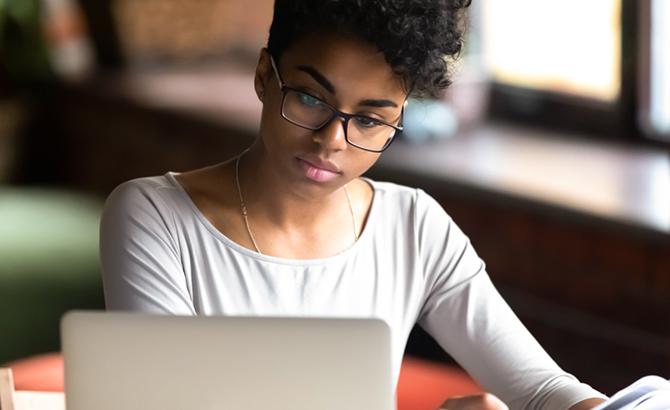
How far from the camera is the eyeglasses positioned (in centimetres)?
148

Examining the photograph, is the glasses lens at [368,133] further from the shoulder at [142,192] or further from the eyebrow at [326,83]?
the shoulder at [142,192]

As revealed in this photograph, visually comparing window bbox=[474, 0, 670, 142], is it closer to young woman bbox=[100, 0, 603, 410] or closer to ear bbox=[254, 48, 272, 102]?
young woman bbox=[100, 0, 603, 410]

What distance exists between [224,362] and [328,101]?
0.35 m

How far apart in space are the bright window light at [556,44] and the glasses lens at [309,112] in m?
2.11

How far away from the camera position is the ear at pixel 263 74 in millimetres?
1562

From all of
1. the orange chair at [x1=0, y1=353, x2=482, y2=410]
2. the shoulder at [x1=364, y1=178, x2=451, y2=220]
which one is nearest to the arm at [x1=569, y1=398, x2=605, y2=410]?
the shoulder at [x1=364, y1=178, x2=451, y2=220]

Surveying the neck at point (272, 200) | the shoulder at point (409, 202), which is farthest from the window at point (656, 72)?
the neck at point (272, 200)

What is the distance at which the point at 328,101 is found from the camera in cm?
148

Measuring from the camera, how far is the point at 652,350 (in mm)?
2846

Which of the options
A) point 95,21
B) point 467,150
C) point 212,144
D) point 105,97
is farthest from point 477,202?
point 95,21

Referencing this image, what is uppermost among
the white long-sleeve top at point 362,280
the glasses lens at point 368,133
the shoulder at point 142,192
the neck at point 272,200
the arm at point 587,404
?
the glasses lens at point 368,133

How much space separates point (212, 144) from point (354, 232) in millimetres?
2535

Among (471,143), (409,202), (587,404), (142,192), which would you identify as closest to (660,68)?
(471,143)

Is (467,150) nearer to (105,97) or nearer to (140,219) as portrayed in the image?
(105,97)
